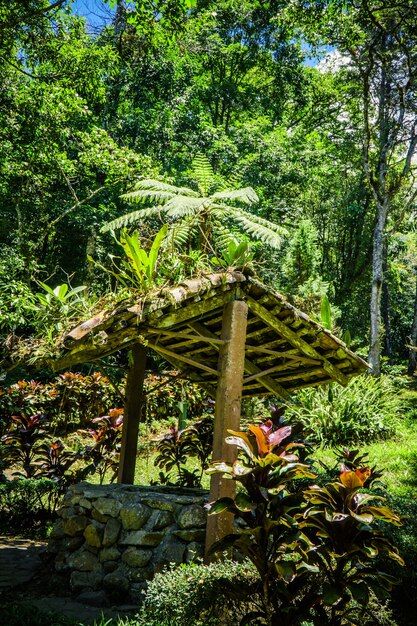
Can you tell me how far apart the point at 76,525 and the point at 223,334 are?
8.35ft

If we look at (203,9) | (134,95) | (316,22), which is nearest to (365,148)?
(316,22)

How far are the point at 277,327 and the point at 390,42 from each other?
13.9 meters

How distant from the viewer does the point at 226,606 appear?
355cm

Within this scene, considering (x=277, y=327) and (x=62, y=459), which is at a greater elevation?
(x=277, y=327)

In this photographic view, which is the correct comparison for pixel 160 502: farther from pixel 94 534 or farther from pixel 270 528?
pixel 270 528

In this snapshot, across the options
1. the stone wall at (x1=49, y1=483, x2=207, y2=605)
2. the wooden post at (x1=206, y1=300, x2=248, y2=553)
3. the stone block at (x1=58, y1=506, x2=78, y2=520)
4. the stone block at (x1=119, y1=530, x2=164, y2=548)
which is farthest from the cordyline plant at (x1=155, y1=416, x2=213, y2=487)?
the wooden post at (x1=206, y1=300, x2=248, y2=553)

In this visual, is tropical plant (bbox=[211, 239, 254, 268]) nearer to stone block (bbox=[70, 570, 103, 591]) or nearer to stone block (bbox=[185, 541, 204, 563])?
stone block (bbox=[185, 541, 204, 563])

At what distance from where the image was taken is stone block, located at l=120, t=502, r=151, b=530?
15.6ft

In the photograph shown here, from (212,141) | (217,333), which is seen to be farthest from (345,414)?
(212,141)

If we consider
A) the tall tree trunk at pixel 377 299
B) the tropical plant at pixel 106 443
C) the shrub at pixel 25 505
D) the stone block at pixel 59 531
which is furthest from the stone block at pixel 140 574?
the tall tree trunk at pixel 377 299

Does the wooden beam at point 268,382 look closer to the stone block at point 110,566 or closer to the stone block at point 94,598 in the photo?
the stone block at point 110,566

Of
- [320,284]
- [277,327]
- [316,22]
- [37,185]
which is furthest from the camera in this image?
[320,284]

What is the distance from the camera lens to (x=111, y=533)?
15.9ft

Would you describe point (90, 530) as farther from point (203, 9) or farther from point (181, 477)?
point (203, 9)
